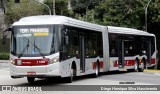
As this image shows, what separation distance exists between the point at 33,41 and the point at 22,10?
53969 millimetres

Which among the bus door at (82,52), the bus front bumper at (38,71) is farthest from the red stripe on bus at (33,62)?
the bus door at (82,52)

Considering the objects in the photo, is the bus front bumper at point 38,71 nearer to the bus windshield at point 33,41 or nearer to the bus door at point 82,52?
the bus windshield at point 33,41

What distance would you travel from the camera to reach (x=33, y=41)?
66.3 feet

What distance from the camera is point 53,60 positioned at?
1991 cm

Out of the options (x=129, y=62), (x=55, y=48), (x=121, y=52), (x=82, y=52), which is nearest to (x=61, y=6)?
(x=129, y=62)

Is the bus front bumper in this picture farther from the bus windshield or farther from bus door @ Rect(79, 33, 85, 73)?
bus door @ Rect(79, 33, 85, 73)

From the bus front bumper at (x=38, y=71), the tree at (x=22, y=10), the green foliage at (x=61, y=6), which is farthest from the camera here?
the green foliage at (x=61, y=6)

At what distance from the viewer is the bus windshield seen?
20062 mm

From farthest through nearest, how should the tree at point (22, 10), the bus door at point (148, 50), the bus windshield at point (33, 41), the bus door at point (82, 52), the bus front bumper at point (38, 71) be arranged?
the tree at point (22, 10)
the bus door at point (148, 50)
the bus door at point (82, 52)
the bus windshield at point (33, 41)
the bus front bumper at point (38, 71)

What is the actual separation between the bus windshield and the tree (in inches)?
2091

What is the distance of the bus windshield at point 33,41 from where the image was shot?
20.1 metres

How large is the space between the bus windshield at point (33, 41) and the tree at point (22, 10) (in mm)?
53107

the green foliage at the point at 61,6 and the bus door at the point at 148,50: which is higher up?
the green foliage at the point at 61,6

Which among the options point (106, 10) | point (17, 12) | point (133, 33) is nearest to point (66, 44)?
point (133, 33)
